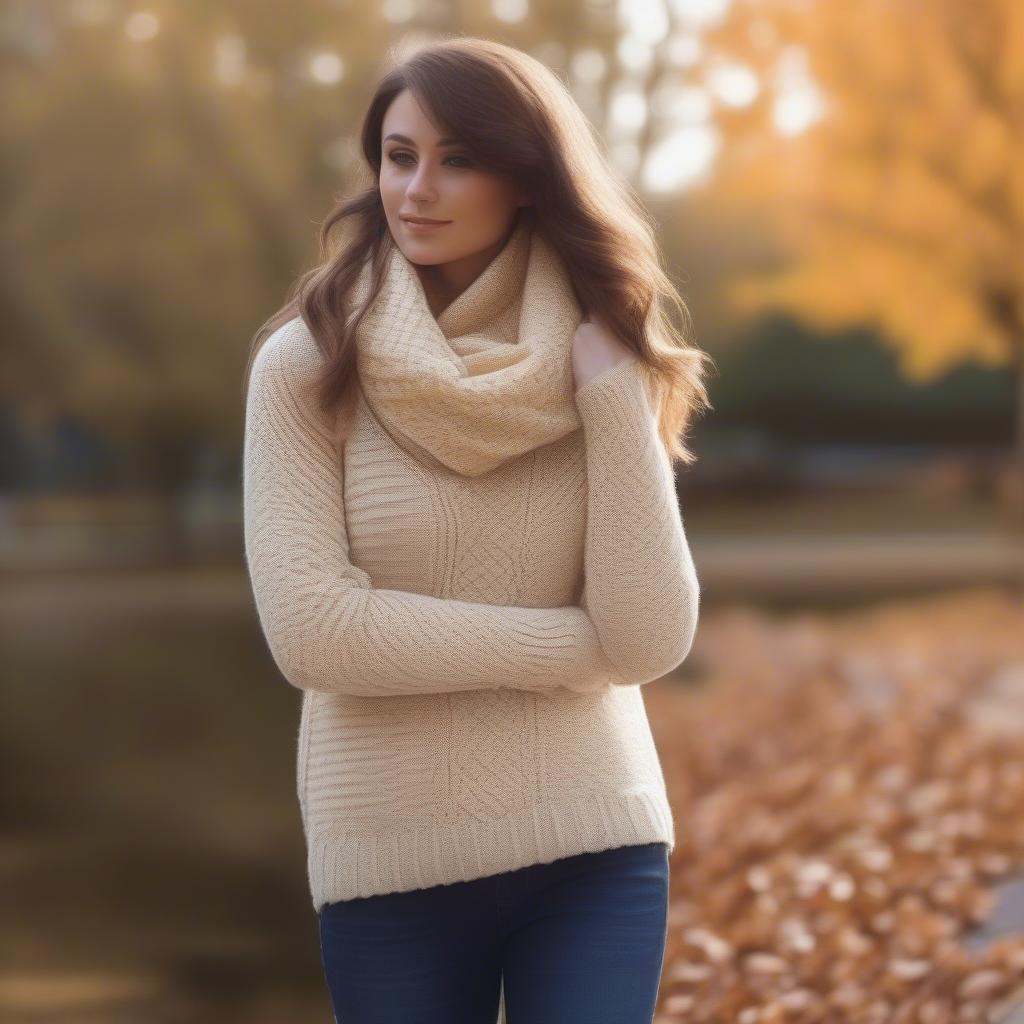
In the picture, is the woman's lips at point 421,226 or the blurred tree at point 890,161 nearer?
the woman's lips at point 421,226

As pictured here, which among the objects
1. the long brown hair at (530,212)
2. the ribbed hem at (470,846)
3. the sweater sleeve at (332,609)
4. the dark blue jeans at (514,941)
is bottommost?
the dark blue jeans at (514,941)

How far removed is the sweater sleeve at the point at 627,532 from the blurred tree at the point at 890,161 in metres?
8.52

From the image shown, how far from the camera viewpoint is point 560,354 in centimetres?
180

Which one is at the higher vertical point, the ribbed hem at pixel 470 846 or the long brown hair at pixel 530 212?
the long brown hair at pixel 530 212

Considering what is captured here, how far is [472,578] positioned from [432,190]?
44cm

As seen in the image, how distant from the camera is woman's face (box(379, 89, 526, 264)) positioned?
5.80ft

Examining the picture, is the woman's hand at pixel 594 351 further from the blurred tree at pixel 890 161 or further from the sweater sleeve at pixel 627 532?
the blurred tree at pixel 890 161

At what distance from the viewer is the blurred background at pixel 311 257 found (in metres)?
9.63

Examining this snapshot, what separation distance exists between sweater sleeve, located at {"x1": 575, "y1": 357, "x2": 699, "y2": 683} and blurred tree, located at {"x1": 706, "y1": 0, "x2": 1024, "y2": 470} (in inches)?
335

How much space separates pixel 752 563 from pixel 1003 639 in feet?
7.03

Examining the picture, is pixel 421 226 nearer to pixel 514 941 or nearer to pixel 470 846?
pixel 470 846

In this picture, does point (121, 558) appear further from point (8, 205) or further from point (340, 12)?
Answer: point (340, 12)

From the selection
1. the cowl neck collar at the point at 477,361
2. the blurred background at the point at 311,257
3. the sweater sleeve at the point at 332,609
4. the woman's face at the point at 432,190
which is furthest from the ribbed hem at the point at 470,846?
the blurred background at the point at 311,257

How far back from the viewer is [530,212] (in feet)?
6.19
